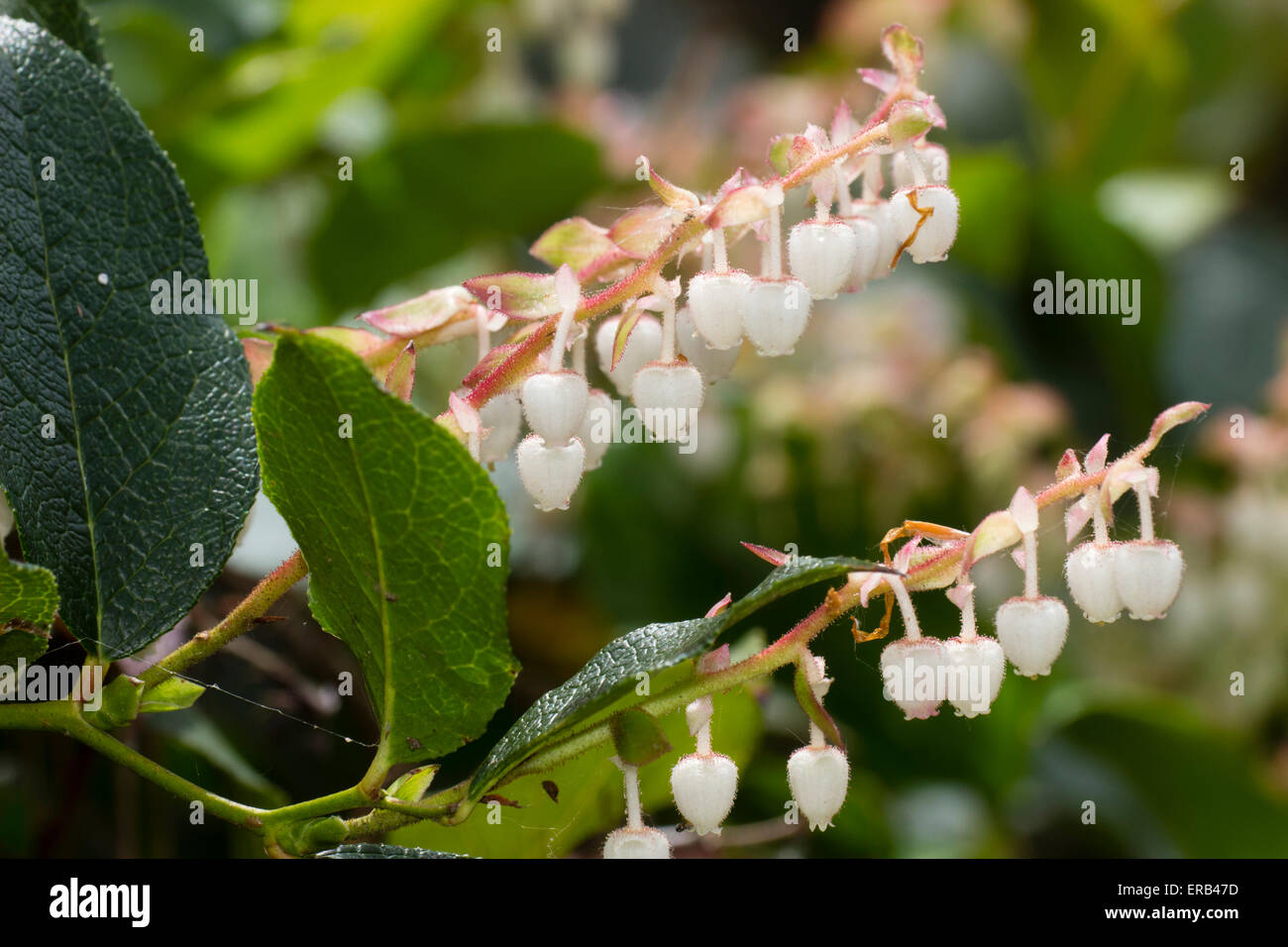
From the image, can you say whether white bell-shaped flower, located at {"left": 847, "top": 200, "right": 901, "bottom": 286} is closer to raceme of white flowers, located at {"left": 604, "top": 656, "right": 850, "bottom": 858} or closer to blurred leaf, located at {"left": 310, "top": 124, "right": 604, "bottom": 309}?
raceme of white flowers, located at {"left": 604, "top": 656, "right": 850, "bottom": 858}

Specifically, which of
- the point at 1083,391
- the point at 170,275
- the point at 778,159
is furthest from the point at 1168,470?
the point at 1083,391

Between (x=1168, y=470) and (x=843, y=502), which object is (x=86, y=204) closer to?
(x=1168, y=470)

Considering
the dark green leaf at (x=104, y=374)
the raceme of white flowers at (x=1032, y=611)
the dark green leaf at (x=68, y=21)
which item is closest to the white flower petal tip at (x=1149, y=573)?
the raceme of white flowers at (x=1032, y=611)

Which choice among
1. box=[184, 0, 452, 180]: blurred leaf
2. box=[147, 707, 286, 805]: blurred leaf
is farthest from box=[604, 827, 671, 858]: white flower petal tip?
box=[184, 0, 452, 180]: blurred leaf

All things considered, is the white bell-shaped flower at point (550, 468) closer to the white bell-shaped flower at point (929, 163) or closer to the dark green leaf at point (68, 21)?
the white bell-shaped flower at point (929, 163)

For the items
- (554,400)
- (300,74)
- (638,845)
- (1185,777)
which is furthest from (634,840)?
(1185,777)

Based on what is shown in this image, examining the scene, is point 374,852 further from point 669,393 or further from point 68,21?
point 68,21
